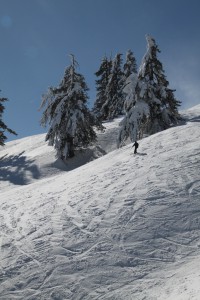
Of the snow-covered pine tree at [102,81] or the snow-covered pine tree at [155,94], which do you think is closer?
the snow-covered pine tree at [155,94]

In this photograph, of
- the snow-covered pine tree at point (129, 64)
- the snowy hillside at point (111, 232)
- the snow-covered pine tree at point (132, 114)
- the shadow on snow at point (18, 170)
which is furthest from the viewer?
the snow-covered pine tree at point (129, 64)

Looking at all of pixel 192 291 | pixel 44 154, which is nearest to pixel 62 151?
pixel 44 154

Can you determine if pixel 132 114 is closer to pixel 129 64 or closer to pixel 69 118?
pixel 69 118

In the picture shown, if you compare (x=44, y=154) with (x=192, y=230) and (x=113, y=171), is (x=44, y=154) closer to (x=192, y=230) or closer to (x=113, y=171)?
(x=113, y=171)

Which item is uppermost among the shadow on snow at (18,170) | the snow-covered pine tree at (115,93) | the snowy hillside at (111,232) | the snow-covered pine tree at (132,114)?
the snow-covered pine tree at (115,93)

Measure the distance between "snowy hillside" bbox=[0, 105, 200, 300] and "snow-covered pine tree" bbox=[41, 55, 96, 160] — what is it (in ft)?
30.0

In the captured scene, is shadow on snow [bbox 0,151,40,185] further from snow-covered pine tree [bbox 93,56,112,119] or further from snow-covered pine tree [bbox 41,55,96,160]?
snow-covered pine tree [bbox 93,56,112,119]

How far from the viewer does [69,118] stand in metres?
28.6

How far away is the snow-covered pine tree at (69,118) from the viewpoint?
1114 inches

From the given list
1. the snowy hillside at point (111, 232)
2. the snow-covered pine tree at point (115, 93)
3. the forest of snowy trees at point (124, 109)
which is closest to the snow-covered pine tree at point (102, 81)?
the snow-covered pine tree at point (115, 93)

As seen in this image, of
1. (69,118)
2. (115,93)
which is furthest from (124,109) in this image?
(115,93)

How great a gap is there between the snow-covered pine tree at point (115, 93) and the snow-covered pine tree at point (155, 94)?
17.6m

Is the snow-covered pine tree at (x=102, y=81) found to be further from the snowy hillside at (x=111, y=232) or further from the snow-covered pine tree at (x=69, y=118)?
the snowy hillside at (x=111, y=232)

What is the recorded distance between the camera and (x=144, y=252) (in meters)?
11.0
